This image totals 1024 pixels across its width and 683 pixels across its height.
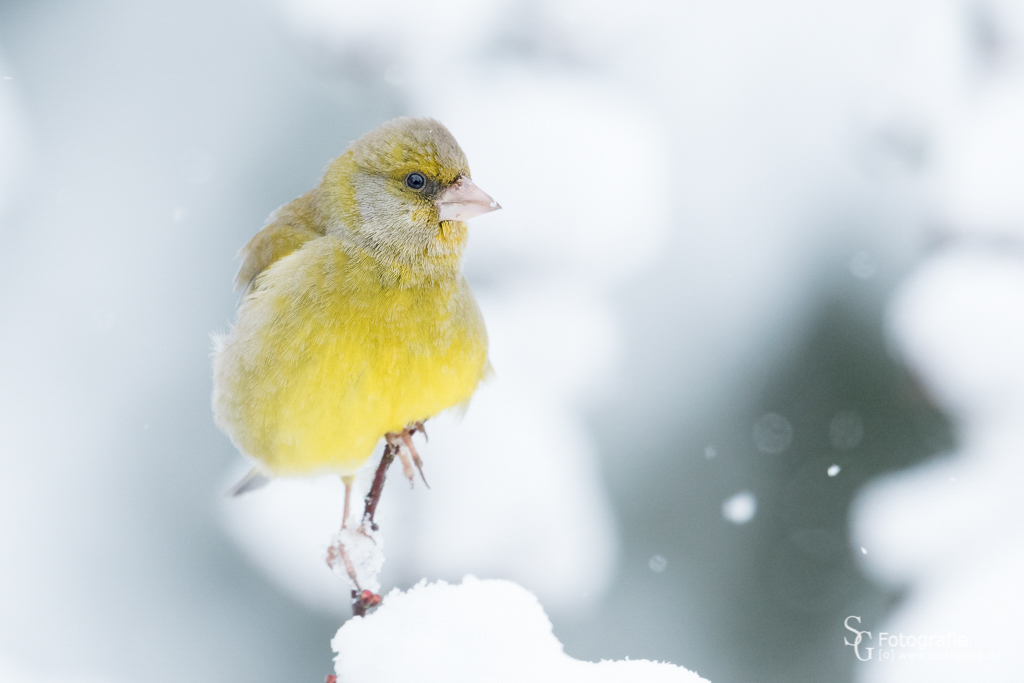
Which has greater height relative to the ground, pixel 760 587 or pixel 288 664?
pixel 760 587

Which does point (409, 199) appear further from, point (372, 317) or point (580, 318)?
point (580, 318)

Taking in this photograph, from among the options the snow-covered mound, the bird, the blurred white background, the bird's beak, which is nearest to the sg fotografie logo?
the blurred white background

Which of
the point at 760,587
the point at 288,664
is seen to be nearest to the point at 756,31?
the point at 760,587

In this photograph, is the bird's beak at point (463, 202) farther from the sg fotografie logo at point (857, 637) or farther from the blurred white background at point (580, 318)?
the sg fotografie logo at point (857, 637)

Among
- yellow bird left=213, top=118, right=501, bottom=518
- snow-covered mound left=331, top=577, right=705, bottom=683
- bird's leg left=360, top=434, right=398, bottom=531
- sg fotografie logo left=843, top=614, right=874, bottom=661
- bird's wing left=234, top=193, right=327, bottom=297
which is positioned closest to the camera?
snow-covered mound left=331, top=577, right=705, bottom=683

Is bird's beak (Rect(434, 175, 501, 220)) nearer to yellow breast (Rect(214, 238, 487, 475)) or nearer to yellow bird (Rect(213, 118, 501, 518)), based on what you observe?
yellow bird (Rect(213, 118, 501, 518))

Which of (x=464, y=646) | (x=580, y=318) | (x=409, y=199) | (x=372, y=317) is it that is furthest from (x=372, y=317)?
(x=580, y=318)

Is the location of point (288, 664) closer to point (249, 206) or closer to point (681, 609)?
point (681, 609)
